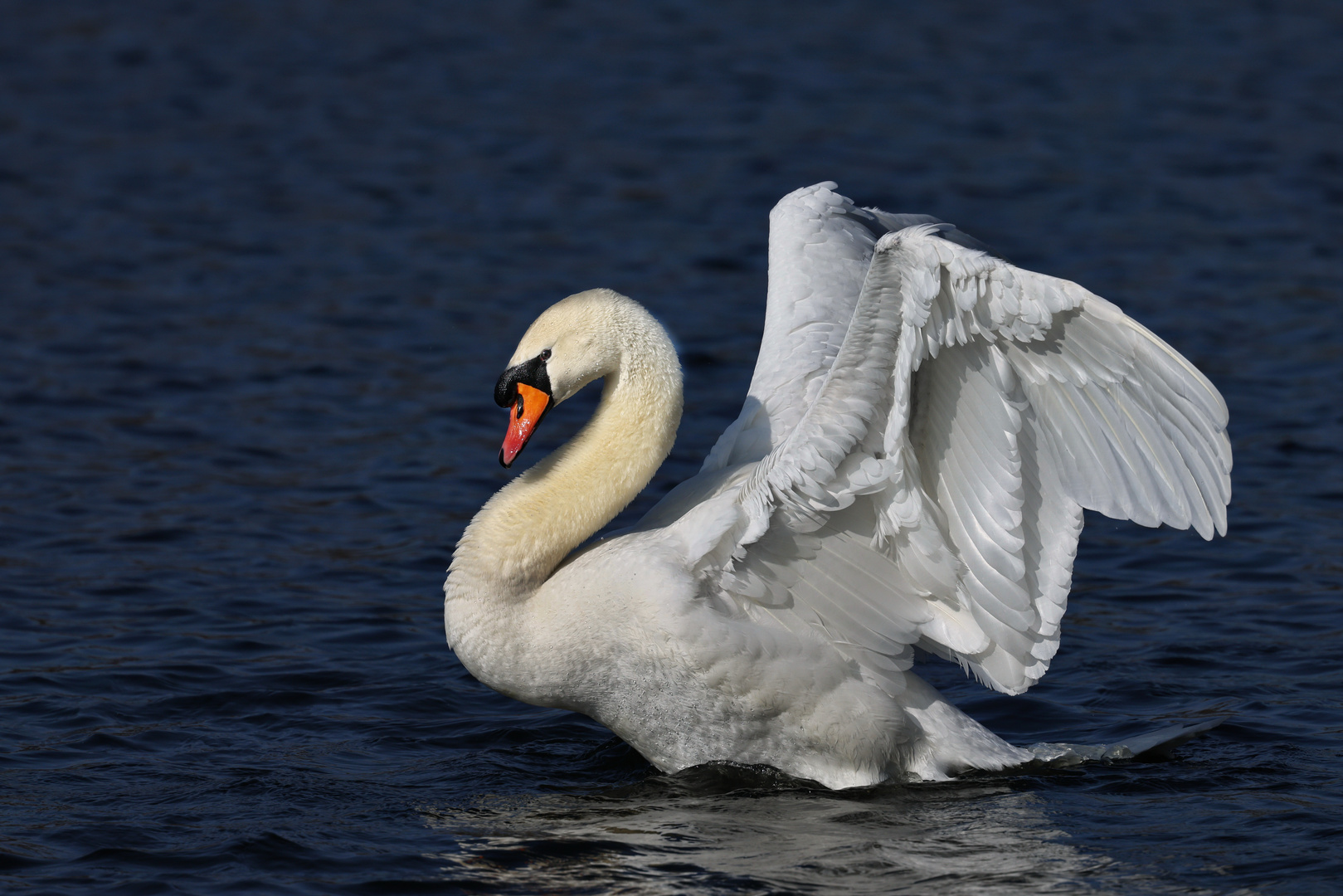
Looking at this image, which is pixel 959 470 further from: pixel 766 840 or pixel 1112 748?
pixel 766 840

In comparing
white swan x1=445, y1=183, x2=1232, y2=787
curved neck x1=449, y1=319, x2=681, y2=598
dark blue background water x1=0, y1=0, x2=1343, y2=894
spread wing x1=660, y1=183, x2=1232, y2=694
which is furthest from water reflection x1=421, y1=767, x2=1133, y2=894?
curved neck x1=449, y1=319, x2=681, y2=598

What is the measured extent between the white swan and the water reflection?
15 cm

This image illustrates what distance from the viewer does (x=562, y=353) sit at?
7.25m

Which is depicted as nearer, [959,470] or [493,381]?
[959,470]

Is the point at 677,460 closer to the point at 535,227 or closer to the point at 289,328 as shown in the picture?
the point at 289,328

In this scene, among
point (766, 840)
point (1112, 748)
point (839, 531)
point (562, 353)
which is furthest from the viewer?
point (1112, 748)

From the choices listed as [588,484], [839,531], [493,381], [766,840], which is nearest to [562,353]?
[588,484]

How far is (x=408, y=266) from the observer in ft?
49.3

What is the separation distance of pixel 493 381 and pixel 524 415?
5.31 metres

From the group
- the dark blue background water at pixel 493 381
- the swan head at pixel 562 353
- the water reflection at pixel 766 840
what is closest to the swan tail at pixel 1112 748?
the dark blue background water at pixel 493 381

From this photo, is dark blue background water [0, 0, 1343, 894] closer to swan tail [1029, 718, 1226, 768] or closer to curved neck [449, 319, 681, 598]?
swan tail [1029, 718, 1226, 768]

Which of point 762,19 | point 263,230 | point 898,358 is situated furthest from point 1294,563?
point 762,19

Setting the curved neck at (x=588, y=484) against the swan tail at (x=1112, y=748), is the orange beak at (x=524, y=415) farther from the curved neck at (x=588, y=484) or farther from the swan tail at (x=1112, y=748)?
the swan tail at (x=1112, y=748)

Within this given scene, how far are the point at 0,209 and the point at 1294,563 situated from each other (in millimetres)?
11539
